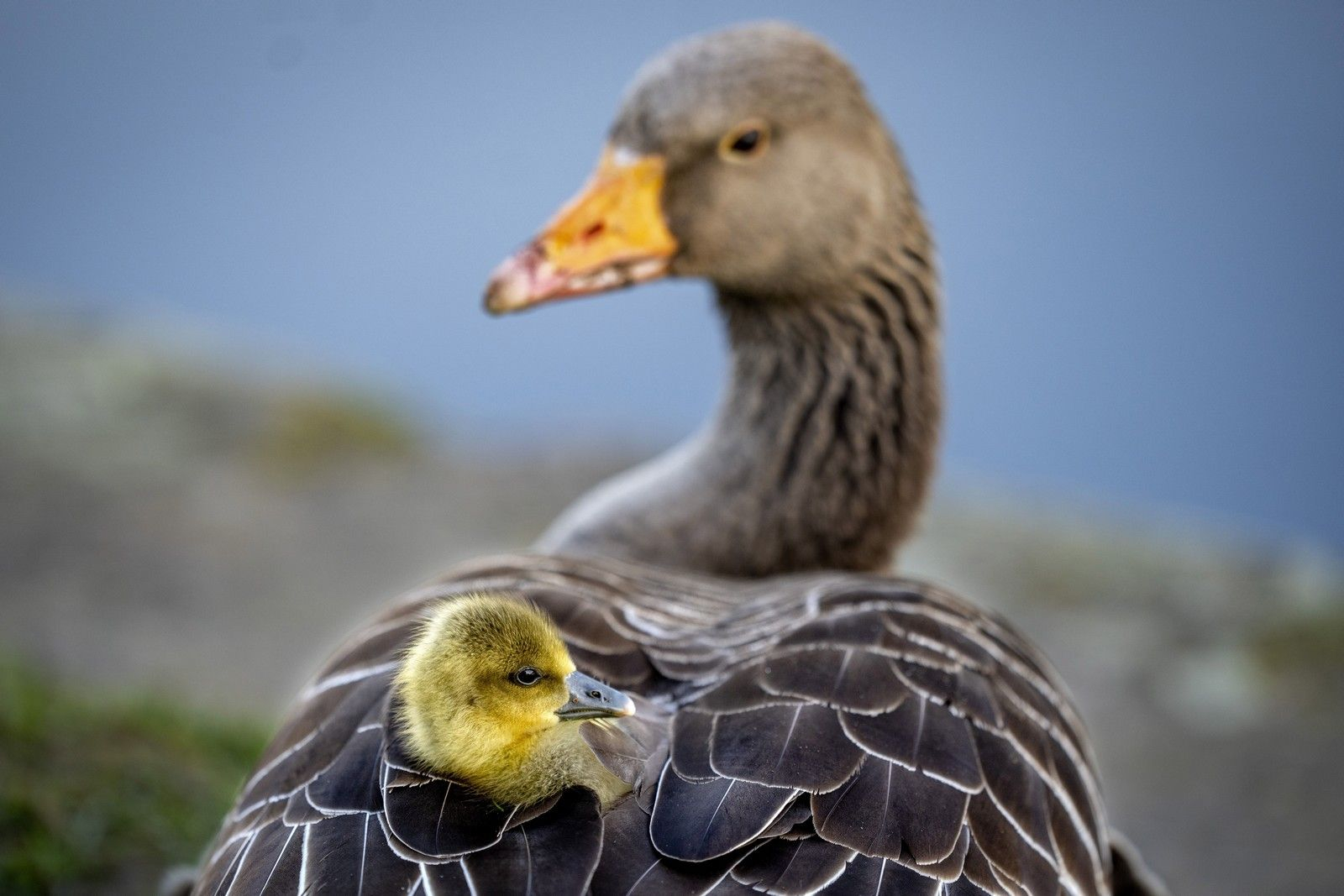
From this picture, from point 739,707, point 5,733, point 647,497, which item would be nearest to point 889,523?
point 647,497

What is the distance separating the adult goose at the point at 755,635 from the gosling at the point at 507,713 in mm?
31

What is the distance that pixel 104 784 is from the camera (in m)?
3.68

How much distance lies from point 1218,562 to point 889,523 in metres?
4.32

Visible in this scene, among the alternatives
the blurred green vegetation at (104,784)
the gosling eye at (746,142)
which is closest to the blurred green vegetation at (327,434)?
the blurred green vegetation at (104,784)

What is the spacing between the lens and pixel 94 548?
689cm

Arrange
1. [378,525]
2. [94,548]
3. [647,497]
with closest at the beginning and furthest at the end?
[647,497]
[94,548]
[378,525]

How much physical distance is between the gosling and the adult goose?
3 centimetres

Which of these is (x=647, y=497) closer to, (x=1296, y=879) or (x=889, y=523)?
(x=889, y=523)

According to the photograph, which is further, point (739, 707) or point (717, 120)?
point (717, 120)

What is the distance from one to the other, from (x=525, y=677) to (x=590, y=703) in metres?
0.11

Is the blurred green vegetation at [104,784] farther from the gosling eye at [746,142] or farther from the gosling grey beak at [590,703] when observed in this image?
the gosling eye at [746,142]

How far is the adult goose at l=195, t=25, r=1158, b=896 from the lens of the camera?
5.97ft

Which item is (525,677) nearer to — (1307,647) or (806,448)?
(806,448)

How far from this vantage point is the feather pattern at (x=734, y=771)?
1.77 meters
